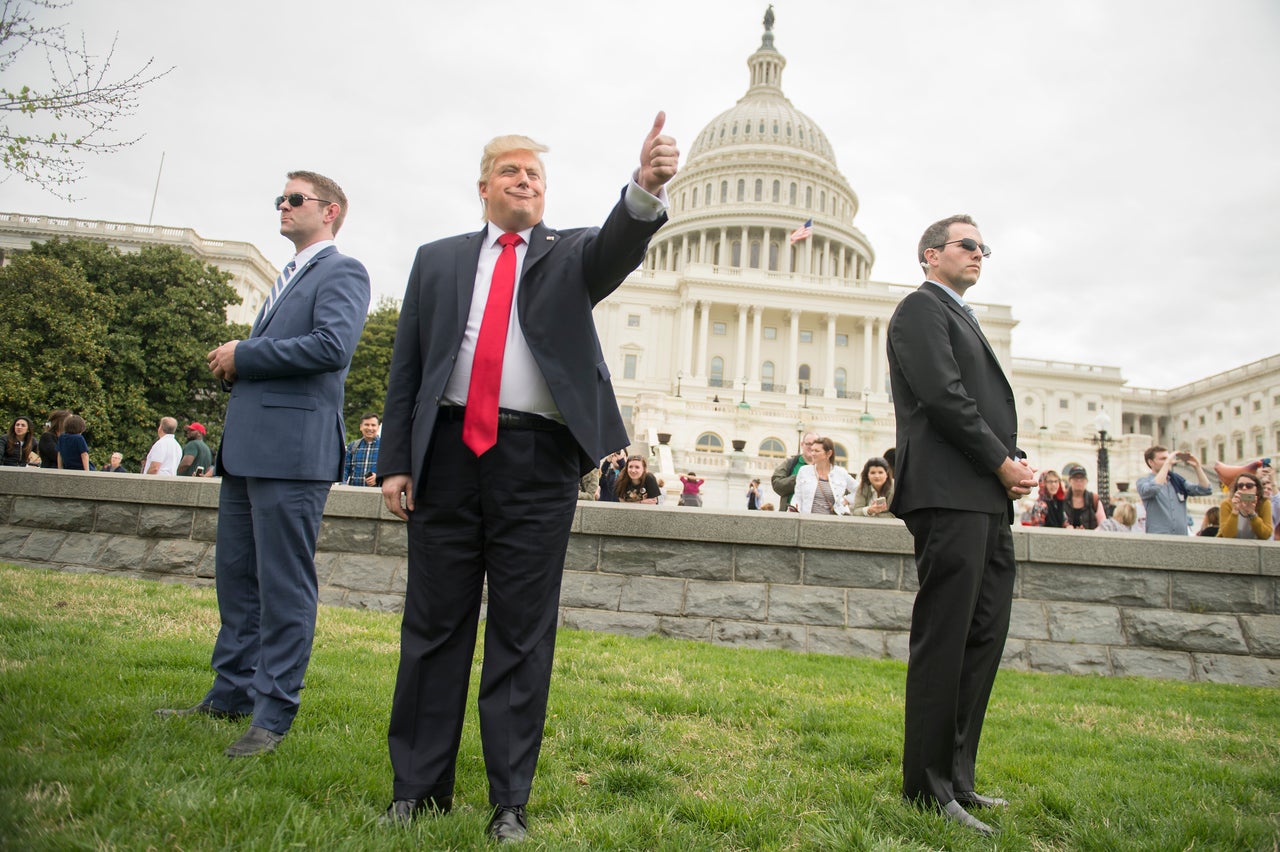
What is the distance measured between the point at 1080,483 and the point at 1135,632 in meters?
3.33

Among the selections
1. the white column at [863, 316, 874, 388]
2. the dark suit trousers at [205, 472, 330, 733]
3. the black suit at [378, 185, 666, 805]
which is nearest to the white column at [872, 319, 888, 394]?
the white column at [863, 316, 874, 388]

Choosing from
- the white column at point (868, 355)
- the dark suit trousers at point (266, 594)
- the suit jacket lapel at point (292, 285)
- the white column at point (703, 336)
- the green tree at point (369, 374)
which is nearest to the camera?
the dark suit trousers at point (266, 594)

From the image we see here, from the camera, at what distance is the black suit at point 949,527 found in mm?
3463

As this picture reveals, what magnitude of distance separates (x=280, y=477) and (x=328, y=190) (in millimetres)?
1514

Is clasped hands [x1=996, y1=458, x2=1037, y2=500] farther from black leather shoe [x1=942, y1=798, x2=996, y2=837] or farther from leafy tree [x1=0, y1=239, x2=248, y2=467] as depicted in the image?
leafy tree [x1=0, y1=239, x2=248, y2=467]

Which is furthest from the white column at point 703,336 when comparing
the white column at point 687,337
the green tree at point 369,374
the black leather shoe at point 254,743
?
the black leather shoe at point 254,743

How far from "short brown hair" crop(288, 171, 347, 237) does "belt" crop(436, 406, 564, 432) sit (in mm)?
1748

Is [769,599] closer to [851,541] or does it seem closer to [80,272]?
[851,541]

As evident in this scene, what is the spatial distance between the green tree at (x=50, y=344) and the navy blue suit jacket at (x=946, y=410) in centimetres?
2825

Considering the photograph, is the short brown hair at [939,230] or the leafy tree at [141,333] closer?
the short brown hair at [939,230]

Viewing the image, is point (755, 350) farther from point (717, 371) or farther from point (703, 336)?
point (703, 336)

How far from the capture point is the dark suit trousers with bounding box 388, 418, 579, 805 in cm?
304

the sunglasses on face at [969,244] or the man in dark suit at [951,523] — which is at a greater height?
the sunglasses on face at [969,244]

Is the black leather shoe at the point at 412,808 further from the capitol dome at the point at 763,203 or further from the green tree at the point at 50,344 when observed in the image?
the capitol dome at the point at 763,203
